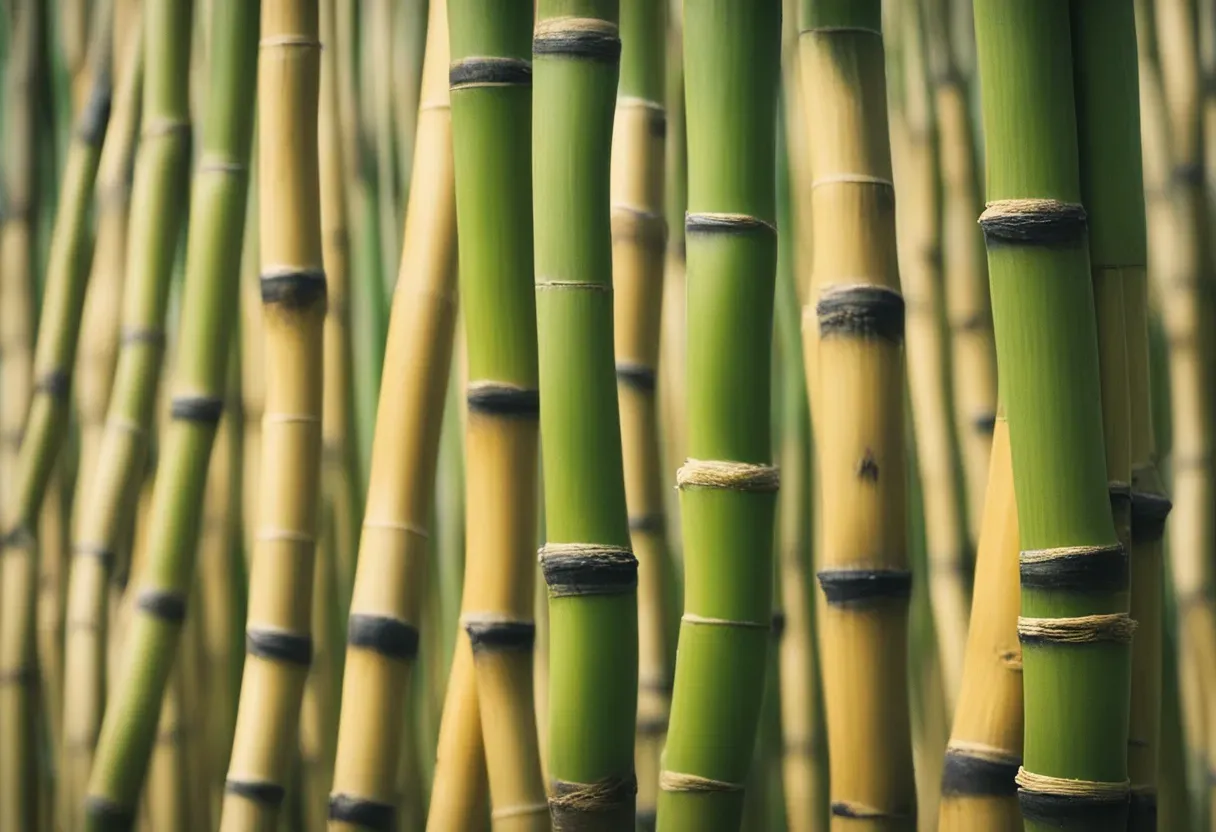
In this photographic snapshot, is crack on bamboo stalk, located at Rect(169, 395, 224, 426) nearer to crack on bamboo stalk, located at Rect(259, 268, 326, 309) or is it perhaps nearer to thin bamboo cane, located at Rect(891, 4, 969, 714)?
crack on bamboo stalk, located at Rect(259, 268, 326, 309)

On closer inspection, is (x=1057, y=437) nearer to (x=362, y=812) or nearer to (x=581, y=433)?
(x=581, y=433)

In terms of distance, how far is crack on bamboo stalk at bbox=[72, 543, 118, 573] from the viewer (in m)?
0.65

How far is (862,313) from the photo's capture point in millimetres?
422

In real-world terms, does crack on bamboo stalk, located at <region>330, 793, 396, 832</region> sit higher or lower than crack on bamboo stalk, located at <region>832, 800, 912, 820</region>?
lower

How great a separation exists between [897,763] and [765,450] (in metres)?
0.13

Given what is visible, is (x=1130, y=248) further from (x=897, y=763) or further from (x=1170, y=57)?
(x=1170, y=57)

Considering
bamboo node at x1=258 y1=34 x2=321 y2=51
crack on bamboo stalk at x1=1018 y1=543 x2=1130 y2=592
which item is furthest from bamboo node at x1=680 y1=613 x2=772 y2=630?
bamboo node at x1=258 y1=34 x2=321 y2=51

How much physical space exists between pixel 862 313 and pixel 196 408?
12.8 inches

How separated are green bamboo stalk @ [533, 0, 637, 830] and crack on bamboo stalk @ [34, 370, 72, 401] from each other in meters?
0.42

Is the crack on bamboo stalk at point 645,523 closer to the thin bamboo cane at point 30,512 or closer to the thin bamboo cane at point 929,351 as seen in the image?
the thin bamboo cane at point 929,351

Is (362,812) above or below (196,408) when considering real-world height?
below

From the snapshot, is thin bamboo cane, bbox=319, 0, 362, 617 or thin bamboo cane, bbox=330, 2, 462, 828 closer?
thin bamboo cane, bbox=330, 2, 462, 828

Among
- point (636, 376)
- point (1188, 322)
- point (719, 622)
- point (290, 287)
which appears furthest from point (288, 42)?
point (1188, 322)

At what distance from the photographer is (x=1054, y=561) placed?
366 mm
